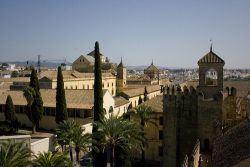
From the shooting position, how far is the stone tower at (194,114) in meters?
33.6

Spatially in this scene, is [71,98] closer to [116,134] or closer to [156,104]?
[156,104]

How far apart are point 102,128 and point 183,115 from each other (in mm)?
8301

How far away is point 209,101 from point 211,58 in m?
4.22

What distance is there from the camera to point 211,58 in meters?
34.3

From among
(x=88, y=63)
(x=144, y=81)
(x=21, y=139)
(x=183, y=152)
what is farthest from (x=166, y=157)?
(x=144, y=81)

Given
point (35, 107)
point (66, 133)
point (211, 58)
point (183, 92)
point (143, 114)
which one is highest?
point (211, 58)

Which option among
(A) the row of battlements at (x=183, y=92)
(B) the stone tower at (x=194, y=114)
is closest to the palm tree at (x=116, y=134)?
(B) the stone tower at (x=194, y=114)

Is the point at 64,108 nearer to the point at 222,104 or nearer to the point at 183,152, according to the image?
the point at 183,152

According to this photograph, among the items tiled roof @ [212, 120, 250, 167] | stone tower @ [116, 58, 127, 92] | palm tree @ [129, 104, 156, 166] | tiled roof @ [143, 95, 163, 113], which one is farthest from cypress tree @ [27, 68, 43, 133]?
stone tower @ [116, 58, 127, 92]

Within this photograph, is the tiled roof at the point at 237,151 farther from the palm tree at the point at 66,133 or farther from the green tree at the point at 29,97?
the green tree at the point at 29,97

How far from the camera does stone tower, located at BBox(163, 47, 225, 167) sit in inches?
1324

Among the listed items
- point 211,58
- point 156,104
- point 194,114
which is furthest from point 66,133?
point 156,104

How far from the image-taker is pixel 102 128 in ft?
110

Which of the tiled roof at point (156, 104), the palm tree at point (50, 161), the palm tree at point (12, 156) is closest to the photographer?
the palm tree at point (12, 156)
